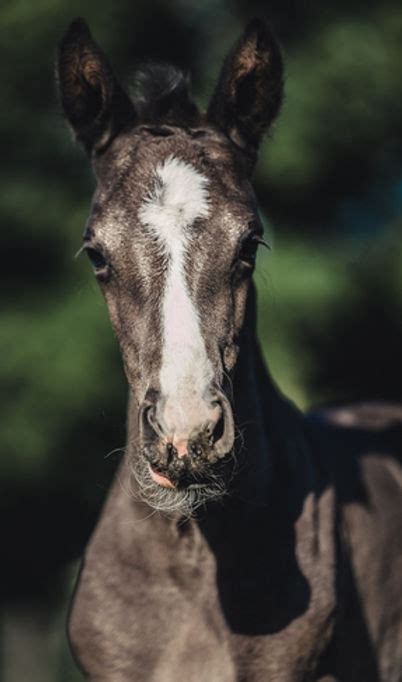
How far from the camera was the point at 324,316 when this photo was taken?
1044cm

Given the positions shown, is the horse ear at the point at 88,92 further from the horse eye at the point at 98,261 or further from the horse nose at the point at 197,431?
the horse nose at the point at 197,431

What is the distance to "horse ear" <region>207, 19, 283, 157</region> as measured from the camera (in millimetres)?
Result: 4449

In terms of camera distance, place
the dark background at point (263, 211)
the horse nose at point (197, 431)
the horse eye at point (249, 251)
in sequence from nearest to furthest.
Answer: the horse nose at point (197, 431)
the horse eye at point (249, 251)
the dark background at point (263, 211)

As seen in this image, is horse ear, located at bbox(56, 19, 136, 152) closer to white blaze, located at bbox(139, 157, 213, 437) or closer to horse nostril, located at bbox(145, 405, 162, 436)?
white blaze, located at bbox(139, 157, 213, 437)

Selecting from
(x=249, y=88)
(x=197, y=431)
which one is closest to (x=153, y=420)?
(x=197, y=431)

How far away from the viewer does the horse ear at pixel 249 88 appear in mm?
4449

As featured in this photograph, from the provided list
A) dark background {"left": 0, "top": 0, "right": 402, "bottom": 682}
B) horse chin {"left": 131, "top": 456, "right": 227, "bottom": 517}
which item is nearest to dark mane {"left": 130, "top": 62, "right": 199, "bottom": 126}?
horse chin {"left": 131, "top": 456, "right": 227, "bottom": 517}

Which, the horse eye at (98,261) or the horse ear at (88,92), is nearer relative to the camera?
the horse eye at (98,261)

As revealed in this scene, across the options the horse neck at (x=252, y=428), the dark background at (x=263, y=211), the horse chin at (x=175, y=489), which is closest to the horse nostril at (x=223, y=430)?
the horse chin at (x=175, y=489)

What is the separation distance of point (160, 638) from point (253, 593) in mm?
366

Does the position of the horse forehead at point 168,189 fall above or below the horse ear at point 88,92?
below

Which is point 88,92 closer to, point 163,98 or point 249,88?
point 163,98

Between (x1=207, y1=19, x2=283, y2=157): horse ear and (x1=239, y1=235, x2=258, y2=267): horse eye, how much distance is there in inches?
25.7

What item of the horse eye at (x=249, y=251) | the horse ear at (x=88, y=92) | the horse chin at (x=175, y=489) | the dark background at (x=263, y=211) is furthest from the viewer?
the dark background at (x=263, y=211)
